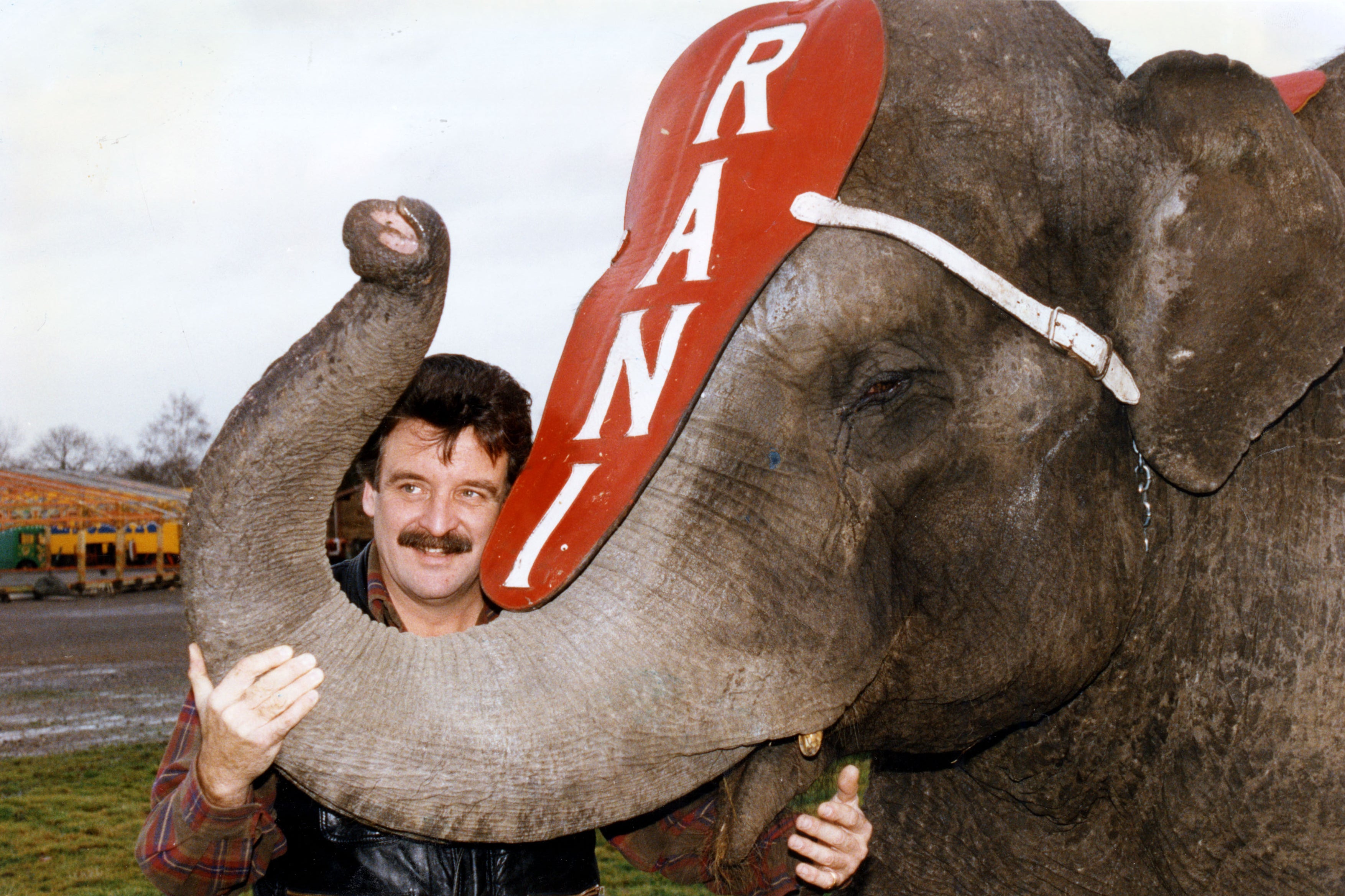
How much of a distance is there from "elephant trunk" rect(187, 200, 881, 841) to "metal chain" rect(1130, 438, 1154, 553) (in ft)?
2.49

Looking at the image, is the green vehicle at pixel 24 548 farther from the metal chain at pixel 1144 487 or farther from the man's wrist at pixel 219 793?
the metal chain at pixel 1144 487

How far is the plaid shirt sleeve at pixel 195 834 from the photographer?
215 centimetres

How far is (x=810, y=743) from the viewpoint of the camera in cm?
200

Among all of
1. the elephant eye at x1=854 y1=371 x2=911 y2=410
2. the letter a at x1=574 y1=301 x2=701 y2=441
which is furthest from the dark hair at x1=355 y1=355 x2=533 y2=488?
the elephant eye at x1=854 y1=371 x2=911 y2=410

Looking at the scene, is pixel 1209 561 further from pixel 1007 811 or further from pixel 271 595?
pixel 271 595

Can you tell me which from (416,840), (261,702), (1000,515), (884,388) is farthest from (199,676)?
(1000,515)

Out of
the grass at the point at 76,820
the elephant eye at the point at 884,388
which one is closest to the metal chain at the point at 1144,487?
the elephant eye at the point at 884,388

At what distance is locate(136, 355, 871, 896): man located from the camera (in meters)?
2.29

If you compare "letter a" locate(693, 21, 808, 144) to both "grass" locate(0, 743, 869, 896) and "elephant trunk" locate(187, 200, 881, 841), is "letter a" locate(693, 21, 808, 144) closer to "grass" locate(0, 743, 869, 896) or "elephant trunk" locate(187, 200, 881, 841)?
"elephant trunk" locate(187, 200, 881, 841)

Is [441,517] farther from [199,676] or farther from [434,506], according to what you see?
[199,676]

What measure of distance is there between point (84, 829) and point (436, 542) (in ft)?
21.5

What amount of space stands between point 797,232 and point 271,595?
108 cm

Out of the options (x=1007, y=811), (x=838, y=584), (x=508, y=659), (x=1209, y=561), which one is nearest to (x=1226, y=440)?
(x=1209, y=561)

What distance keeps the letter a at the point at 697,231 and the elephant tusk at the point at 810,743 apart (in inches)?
33.5
